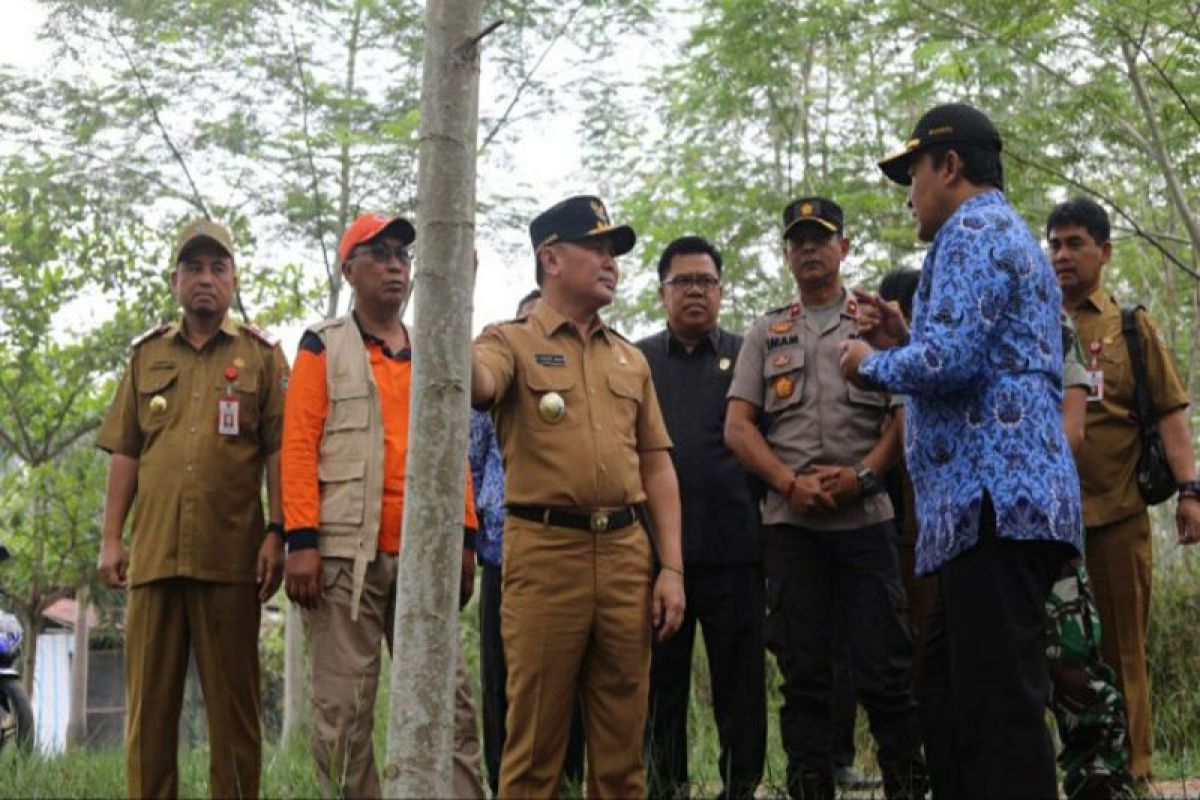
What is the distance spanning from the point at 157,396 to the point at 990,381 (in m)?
3.01

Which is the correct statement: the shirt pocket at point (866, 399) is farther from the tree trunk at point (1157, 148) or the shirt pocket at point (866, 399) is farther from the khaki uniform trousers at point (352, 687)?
the tree trunk at point (1157, 148)

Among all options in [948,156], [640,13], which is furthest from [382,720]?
[948,156]

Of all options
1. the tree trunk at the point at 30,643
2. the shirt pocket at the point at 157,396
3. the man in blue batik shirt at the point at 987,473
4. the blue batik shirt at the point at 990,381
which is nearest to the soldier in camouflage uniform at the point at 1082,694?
the man in blue batik shirt at the point at 987,473

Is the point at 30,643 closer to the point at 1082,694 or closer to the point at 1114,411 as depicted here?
the point at 1114,411

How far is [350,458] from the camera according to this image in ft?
15.6

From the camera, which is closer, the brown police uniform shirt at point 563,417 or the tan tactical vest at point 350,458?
the brown police uniform shirt at point 563,417

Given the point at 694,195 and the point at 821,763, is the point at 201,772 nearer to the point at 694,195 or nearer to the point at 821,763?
the point at 821,763

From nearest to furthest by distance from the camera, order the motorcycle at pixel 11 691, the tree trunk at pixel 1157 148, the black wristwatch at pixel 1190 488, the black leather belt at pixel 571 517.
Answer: the black leather belt at pixel 571 517
the black wristwatch at pixel 1190 488
the motorcycle at pixel 11 691
the tree trunk at pixel 1157 148

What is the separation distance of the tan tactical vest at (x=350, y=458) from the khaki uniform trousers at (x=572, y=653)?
532 millimetres

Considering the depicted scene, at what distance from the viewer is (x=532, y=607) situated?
4305 millimetres

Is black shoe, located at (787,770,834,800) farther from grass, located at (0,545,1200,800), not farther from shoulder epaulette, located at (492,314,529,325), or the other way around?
shoulder epaulette, located at (492,314,529,325)

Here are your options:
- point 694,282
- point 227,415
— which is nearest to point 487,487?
point 694,282

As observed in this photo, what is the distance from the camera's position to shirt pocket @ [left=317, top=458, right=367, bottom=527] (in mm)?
4703

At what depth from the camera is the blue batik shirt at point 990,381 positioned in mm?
3686
